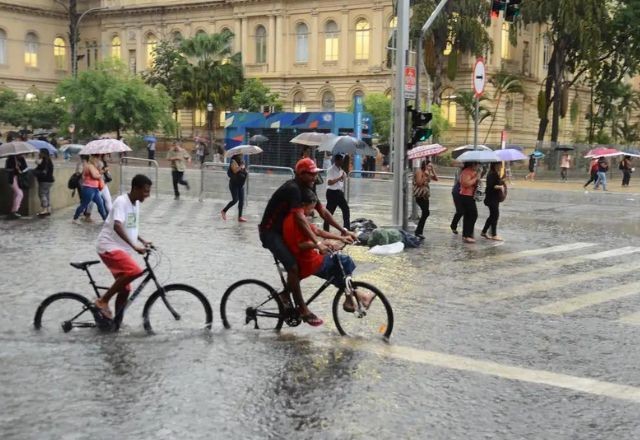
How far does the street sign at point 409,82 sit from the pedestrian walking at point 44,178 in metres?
8.01

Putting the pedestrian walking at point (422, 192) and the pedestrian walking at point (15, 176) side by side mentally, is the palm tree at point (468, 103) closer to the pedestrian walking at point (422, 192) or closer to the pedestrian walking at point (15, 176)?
the pedestrian walking at point (422, 192)

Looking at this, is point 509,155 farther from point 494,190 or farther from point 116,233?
point 116,233

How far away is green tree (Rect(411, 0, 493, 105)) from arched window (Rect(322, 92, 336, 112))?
1144 centimetres

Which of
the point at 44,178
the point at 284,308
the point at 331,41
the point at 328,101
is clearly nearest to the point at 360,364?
the point at 284,308

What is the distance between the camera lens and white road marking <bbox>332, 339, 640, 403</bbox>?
6559mm

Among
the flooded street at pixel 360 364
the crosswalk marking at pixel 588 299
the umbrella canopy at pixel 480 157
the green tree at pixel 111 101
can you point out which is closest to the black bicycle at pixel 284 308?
the flooded street at pixel 360 364

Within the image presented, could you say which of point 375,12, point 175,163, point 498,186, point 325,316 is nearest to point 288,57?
point 375,12

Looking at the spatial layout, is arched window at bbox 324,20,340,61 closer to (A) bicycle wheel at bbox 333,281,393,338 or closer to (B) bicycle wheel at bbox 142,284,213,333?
(A) bicycle wheel at bbox 333,281,393,338

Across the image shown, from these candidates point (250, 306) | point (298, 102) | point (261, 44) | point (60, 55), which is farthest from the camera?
point (60, 55)

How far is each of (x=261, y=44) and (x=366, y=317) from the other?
59.1 meters

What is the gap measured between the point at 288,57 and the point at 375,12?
8.43 metres

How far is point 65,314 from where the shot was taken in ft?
26.1

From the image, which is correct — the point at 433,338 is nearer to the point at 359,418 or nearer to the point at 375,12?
the point at 359,418

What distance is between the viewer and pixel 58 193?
2030 cm
